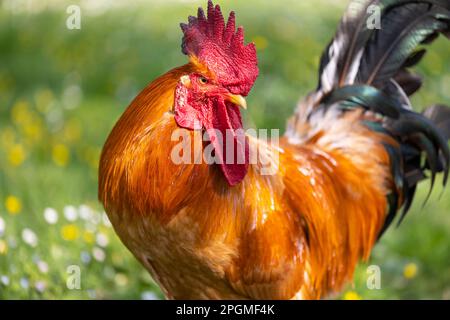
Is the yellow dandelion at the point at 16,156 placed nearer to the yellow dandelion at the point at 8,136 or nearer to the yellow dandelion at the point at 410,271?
the yellow dandelion at the point at 8,136

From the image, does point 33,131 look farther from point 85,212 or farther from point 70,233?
point 70,233

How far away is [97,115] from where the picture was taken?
20.4 feet

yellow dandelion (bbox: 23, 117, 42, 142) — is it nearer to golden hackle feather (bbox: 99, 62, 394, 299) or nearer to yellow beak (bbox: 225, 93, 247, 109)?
golden hackle feather (bbox: 99, 62, 394, 299)

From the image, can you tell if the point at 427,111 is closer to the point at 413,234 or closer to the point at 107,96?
the point at 413,234

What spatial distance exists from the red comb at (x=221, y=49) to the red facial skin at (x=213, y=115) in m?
0.06

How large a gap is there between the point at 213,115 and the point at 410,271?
211 cm

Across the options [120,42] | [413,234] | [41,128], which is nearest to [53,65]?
[120,42]

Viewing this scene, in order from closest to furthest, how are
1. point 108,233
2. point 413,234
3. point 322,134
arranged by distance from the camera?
point 322,134
point 108,233
point 413,234

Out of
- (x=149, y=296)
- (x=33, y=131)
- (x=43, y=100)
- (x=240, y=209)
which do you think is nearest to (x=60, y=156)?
(x=33, y=131)

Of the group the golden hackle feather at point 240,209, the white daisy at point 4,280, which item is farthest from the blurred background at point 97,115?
the golden hackle feather at point 240,209

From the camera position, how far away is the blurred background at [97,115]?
4.05m
